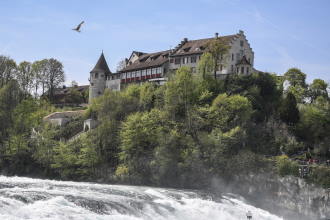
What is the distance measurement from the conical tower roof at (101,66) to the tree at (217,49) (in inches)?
1130

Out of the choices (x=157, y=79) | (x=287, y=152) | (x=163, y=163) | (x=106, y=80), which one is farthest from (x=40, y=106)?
(x=287, y=152)

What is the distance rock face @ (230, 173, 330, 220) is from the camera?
4853 cm

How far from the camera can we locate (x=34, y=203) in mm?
36188

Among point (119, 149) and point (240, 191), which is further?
point (119, 149)

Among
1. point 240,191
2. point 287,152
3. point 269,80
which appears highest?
point 269,80

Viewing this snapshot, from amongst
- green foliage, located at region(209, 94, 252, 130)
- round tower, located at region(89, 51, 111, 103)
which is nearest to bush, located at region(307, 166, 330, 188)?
green foliage, located at region(209, 94, 252, 130)

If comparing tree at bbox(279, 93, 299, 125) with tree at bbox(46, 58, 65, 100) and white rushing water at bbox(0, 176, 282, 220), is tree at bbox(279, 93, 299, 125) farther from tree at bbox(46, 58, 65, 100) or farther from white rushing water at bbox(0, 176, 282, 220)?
tree at bbox(46, 58, 65, 100)

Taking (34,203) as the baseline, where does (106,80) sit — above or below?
above

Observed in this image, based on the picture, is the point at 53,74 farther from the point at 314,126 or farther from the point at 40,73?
the point at 314,126

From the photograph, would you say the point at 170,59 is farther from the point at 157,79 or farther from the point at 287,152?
the point at 287,152

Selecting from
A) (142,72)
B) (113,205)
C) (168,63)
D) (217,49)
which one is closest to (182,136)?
(217,49)

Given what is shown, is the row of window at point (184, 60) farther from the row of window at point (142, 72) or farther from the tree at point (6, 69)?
the tree at point (6, 69)

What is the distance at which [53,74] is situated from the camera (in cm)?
11306

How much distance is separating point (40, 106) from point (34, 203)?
66350mm
